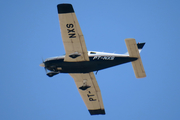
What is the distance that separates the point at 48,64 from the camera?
28.4m

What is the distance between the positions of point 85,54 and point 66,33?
272 centimetres

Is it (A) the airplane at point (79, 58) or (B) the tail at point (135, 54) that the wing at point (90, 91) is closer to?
(A) the airplane at point (79, 58)

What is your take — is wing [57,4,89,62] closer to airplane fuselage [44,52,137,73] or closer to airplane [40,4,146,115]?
airplane [40,4,146,115]

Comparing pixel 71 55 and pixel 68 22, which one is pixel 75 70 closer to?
pixel 71 55

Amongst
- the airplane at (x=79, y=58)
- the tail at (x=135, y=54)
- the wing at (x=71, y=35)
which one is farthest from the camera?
the tail at (x=135, y=54)

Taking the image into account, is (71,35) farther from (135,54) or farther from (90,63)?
(135,54)

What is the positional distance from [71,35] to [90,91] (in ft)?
27.3

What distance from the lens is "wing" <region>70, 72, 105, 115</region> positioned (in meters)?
29.9

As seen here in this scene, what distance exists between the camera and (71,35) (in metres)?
25.5

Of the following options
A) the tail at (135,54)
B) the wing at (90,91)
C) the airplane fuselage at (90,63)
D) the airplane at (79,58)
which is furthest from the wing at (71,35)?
the tail at (135,54)

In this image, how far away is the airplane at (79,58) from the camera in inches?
977

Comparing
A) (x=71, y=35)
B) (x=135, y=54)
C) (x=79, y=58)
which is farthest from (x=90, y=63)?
(x=135, y=54)

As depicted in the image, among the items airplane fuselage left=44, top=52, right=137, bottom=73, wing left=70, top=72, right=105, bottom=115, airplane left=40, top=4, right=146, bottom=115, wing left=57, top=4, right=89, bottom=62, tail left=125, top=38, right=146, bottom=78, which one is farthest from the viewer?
wing left=70, top=72, right=105, bottom=115

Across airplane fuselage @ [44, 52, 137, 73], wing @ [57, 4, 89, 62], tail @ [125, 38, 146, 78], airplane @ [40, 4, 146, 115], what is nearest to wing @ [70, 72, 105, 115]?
airplane @ [40, 4, 146, 115]
